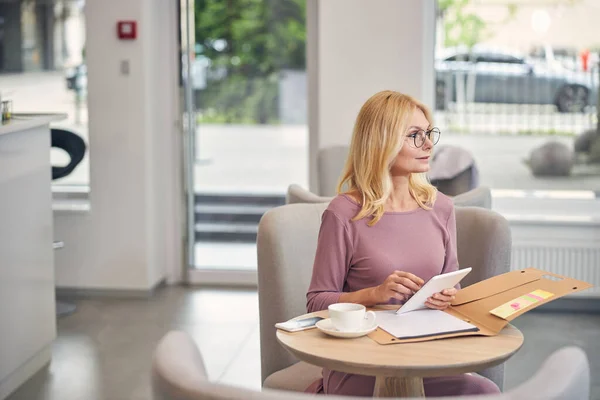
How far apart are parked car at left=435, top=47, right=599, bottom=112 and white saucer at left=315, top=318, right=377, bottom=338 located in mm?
3980

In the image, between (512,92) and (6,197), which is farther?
(512,92)

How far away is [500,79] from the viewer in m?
6.01

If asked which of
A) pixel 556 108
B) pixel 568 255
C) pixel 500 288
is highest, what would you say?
pixel 556 108

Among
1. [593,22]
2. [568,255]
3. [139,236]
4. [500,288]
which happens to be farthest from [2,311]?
[593,22]

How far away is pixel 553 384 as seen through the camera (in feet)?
4.79

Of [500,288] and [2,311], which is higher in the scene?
[500,288]

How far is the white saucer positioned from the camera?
2193 mm

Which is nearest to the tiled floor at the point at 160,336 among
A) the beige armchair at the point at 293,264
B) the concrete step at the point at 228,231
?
the concrete step at the point at 228,231

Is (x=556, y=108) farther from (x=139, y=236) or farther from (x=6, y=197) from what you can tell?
(x=6, y=197)

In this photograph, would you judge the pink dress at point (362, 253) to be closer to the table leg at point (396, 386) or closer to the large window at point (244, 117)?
the table leg at point (396, 386)

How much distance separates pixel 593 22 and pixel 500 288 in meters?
3.89

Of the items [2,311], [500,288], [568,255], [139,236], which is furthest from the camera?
[139,236]

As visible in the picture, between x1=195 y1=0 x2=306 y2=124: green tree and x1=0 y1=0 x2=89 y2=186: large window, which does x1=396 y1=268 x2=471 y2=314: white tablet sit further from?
x1=0 y1=0 x2=89 y2=186: large window

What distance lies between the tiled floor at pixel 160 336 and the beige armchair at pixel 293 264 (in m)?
1.27
